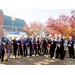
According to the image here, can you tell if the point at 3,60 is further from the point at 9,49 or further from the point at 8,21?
the point at 8,21

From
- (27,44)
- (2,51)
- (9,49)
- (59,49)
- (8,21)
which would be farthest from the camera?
(8,21)

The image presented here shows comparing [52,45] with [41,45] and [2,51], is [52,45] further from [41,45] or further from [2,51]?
[2,51]

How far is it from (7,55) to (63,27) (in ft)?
18.0

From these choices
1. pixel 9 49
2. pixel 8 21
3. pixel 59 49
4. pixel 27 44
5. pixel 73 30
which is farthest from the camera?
pixel 8 21

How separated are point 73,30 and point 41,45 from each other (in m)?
3.36

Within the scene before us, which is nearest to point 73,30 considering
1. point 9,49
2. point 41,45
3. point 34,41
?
point 41,45

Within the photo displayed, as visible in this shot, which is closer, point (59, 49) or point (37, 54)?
point (59, 49)

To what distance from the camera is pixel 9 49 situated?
4.95 m

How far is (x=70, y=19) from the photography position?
21.8 feet

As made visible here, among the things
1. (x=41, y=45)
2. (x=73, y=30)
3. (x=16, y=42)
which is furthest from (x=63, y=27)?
(x=16, y=42)

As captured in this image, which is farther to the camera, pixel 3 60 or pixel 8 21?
pixel 8 21

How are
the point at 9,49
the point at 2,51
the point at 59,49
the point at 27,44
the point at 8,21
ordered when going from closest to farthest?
1. the point at 2,51
2. the point at 9,49
3. the point at 59,49
4. the point at 27,44
5. the point at 8,21

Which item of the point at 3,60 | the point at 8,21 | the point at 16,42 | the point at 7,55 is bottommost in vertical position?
the point at 3,60

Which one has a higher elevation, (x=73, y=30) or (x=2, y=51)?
(x=73, y=30)
